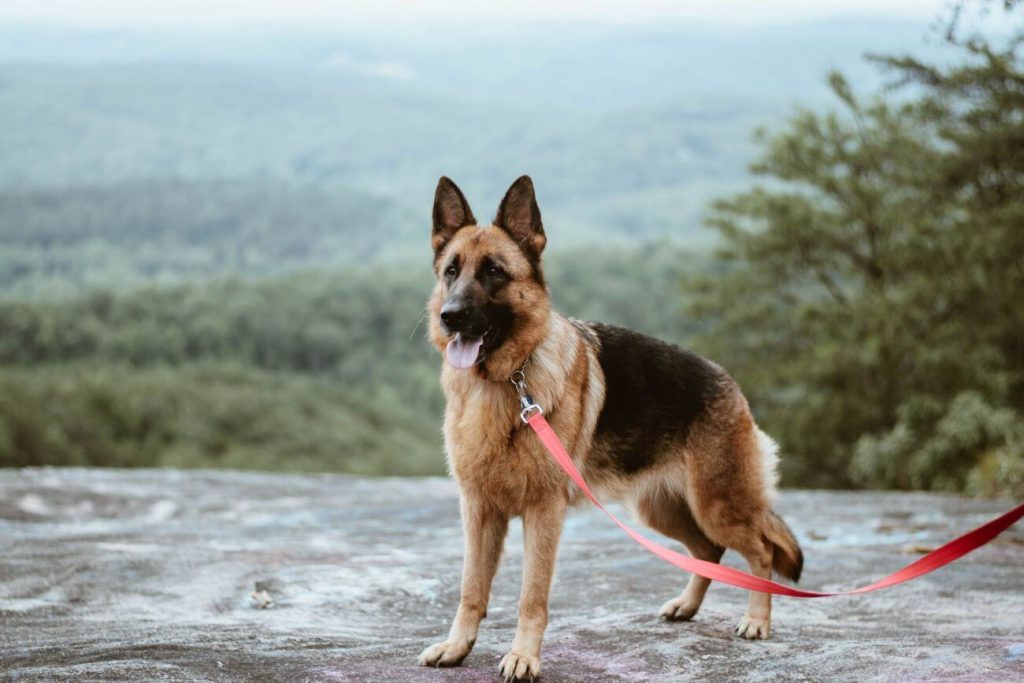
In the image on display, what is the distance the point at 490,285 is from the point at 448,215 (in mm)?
571

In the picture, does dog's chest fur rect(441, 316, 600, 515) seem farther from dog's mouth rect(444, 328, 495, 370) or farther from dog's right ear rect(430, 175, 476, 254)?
dog's right ear rect(430, 175, 476, 254)

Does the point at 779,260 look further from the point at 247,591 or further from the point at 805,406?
the point at 247,591

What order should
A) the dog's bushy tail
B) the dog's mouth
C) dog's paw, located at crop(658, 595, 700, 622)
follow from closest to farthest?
the dog's mouth → dog's paw, located at crop(658, 595, 700, 622) → the dog's bushy tail

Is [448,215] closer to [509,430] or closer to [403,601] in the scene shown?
[509,430]

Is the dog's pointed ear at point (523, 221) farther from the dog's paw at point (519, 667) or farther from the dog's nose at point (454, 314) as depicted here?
the dog's paw at point (519, 667)

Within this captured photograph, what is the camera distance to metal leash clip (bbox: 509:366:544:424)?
4.50m

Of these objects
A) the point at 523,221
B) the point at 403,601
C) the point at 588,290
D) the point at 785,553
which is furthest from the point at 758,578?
the point at 588,290

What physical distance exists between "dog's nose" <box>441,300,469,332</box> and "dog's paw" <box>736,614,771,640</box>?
226cm

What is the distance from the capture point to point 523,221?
4.89 meters

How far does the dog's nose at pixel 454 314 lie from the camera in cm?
440

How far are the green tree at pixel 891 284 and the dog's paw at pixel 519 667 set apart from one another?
7430 mm

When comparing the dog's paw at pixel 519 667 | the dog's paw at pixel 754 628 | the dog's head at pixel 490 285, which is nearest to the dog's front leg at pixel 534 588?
the dog's paw at pixel 519 667

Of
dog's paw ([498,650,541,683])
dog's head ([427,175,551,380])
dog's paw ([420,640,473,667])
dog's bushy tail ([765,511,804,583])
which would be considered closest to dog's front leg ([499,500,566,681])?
dog's paw ([498,650,541,683])

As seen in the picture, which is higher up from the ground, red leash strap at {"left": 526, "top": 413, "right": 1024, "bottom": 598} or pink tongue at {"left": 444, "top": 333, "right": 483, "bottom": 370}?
pink tongue at {"left": 444, "top": 333, "right": 483, "bottom": 370}
